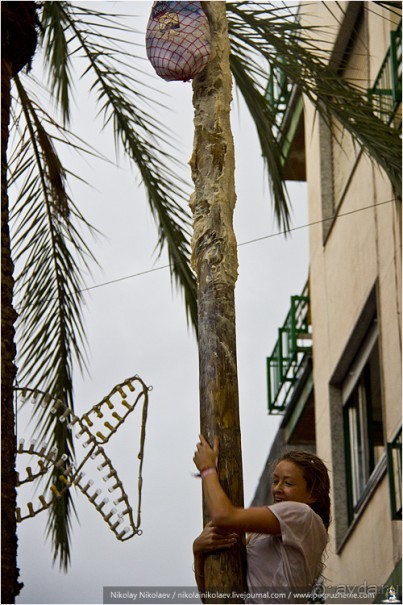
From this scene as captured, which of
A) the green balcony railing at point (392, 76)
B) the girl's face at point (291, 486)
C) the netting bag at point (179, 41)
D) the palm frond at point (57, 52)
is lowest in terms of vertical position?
the girl's face at point (291, 486)

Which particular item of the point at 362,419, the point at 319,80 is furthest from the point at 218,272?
the point at 362,419

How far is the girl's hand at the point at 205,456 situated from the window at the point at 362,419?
938cm

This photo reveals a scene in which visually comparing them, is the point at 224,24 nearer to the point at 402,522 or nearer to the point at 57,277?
the point at 57,277

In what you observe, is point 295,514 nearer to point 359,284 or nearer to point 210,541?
point 210,541

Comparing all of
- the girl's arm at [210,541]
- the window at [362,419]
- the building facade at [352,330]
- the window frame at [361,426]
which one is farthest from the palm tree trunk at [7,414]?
the window at [362,419]

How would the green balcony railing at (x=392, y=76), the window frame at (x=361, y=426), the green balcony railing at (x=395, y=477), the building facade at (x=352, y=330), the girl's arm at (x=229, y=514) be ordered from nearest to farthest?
the girl's arm at (x=229, y=514), the green balcony railing at (x=395, y=477), the green balcony railing at (x=392, y=76), the building facade at (x=352, y=330), the window frame at (x=361, y=426)

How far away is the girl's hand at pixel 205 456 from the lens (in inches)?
226

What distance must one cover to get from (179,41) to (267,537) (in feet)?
8.09

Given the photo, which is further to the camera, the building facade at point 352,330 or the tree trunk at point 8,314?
the building facade at point 352,330

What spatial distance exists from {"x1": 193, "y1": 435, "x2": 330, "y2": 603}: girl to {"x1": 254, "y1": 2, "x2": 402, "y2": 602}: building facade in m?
5.35

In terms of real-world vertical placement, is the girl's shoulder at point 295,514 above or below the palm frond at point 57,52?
below

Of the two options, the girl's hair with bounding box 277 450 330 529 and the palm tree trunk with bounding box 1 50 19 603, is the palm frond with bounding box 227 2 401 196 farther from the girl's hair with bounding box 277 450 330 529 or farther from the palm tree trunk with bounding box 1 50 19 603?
the girl's hair with bounding box 277 450 330 529

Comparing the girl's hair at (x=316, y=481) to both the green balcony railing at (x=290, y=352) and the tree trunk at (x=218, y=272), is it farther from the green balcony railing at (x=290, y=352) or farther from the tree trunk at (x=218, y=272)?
the green balcony railing at (x=290, y=352)

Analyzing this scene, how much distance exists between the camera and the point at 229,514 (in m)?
5.52
